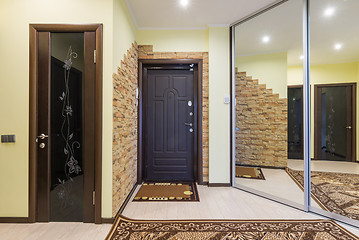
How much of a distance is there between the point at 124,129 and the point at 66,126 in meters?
0.69

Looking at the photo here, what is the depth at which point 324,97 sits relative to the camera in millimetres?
2547

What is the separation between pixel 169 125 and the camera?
11.7 feet

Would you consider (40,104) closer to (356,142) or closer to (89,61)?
(89,61)

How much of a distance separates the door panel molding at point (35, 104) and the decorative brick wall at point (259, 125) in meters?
2.25

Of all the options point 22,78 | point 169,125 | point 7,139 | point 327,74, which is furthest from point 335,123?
point 7,139

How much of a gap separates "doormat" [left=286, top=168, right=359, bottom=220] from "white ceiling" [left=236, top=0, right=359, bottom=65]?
5.16 feet

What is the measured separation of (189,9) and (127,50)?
113cm

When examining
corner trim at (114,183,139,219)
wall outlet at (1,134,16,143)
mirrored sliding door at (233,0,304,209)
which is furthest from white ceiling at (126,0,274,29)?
corner trim at (114,183,139,219)

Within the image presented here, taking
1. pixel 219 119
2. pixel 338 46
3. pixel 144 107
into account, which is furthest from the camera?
pixel 144 107

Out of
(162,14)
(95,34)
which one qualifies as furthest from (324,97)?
(95,34)

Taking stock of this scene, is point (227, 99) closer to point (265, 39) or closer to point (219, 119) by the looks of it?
point (219, 119)

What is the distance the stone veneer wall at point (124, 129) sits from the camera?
2.18 meters

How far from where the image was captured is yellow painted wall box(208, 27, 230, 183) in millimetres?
3260

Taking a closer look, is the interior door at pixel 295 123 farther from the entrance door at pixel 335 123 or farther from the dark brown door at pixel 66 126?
the dark brown door at pixel 66 126
